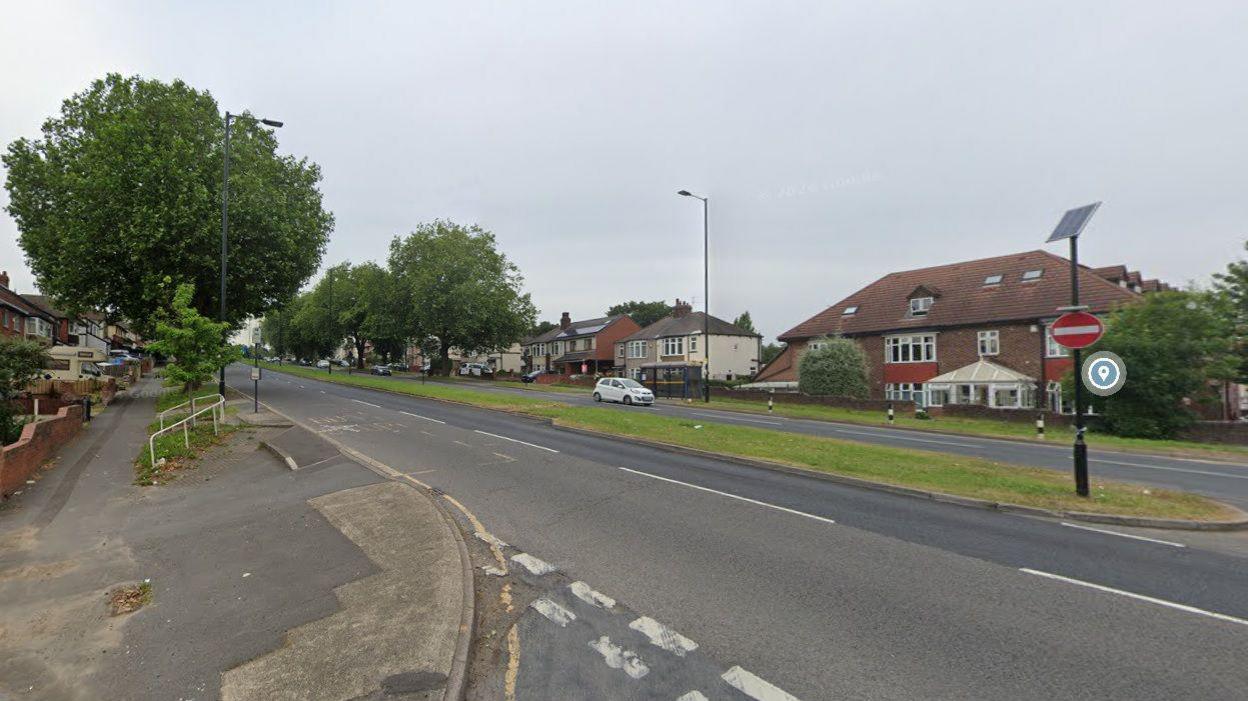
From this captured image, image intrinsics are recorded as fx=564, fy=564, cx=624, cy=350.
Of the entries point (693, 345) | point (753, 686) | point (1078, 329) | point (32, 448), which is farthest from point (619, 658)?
point (693, 345)

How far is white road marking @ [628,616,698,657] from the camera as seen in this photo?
14.5 feet

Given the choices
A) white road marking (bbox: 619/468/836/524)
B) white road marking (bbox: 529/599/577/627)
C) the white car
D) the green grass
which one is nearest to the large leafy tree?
the green grass

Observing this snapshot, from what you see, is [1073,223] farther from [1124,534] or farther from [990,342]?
[990,342]

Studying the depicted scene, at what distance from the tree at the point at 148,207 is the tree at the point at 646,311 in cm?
7334

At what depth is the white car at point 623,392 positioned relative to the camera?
3216 cm

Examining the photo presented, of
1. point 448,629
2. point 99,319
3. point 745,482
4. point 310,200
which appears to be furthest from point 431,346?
point 448,629

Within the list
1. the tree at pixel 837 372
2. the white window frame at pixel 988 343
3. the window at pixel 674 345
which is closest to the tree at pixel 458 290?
the window at pixel 674 345

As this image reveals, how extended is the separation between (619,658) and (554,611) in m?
1.03

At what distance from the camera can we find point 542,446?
15.1 metres

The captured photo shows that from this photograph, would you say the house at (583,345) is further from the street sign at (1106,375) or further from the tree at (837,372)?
the street sign at (1106,375)

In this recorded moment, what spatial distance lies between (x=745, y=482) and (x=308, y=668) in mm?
7966

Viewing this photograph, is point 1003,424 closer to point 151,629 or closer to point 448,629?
point 448,629

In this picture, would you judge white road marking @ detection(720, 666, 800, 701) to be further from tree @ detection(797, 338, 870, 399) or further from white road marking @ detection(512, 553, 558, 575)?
tree @ detection(797, 338, 870, 399)

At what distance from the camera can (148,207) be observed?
24062 millimetres
